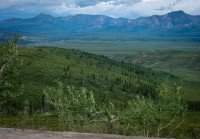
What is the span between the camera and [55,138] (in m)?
18.5

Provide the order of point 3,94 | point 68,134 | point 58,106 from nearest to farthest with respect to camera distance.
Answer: point 68,134
point 3,94
point 58,106

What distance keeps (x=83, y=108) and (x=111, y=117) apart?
214 inches

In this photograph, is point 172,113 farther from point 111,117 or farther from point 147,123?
point 111,117

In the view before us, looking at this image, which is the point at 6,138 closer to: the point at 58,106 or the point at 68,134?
the point at 68,134

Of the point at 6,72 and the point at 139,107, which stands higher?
the point at 6,72

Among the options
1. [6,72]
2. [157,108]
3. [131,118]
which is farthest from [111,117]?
[6,72]

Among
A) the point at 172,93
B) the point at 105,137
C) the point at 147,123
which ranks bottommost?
the point at 147,123

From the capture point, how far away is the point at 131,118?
58.4m

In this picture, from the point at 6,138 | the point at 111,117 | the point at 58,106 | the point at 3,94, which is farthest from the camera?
the point at 58,106

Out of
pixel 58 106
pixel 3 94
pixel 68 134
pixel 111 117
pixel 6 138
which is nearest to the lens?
pixel 6 138

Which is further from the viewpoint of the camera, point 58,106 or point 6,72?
point 58,106

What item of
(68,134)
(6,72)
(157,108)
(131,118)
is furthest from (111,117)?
(68,134)

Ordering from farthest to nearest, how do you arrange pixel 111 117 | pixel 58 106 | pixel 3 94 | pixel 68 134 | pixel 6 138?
pixel 58 106 < pixel 111 117 < pixel 3 94 < pixel 68 134 < pixel 6 138

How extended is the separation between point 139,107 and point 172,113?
5.93 meters
